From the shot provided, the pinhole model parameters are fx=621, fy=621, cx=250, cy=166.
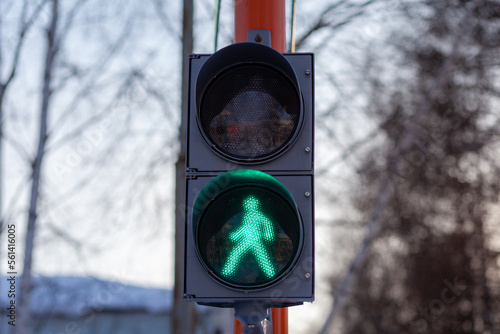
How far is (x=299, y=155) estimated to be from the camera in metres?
2.35

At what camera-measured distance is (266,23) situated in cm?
299

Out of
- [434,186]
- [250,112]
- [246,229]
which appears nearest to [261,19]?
[250,112]

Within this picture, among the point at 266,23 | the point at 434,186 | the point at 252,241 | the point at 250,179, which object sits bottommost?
the point at 252,241

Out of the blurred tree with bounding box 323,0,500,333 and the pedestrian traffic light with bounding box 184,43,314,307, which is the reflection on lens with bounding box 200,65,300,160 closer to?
the pedestrian traffic light with bounding box 184,43,314,307

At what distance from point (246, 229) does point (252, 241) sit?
0.05m

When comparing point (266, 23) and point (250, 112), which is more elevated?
point (266, 23)

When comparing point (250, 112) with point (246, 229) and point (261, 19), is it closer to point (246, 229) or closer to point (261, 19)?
point (246, 229)

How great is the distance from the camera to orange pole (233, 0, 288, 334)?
2.96 metres

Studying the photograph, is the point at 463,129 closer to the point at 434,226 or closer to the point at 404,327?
the point at 434,226

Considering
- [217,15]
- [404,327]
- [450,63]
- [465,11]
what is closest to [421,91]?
[450,63]

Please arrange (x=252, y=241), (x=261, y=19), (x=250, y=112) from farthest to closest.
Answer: (x=261, y=19) → (x=250, y=112) → (x=252, y=241)

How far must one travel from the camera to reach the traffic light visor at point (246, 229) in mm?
2254

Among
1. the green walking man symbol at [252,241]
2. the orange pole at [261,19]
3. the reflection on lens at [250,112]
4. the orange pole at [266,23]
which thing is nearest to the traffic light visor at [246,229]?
the green walking man symbol at [252,241]

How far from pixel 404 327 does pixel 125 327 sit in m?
6.97
